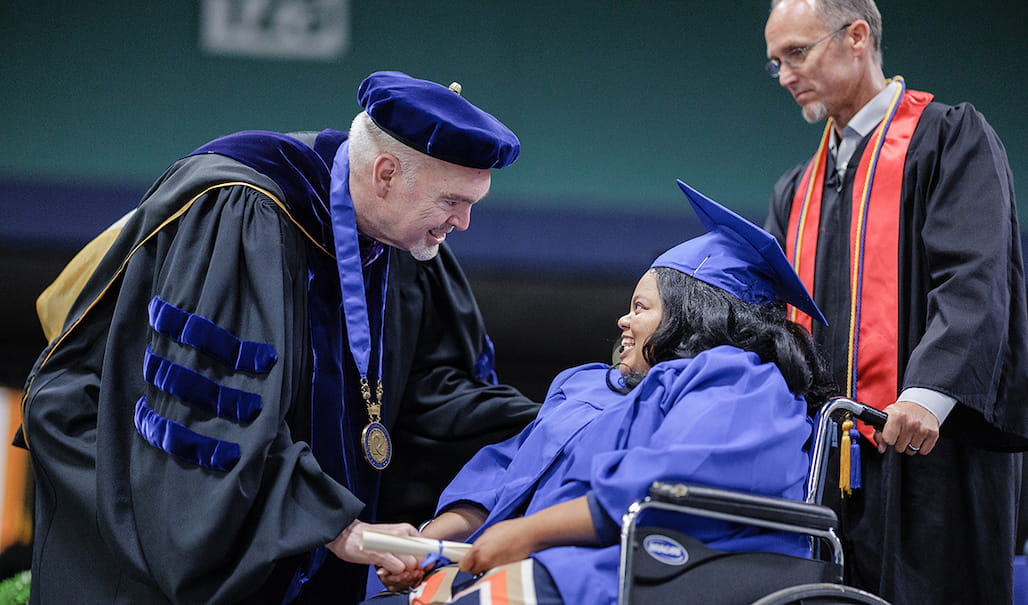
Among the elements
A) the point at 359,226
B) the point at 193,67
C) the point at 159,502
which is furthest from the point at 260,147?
the point at 193,67

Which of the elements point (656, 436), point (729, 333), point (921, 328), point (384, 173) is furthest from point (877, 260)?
point (384, 173)

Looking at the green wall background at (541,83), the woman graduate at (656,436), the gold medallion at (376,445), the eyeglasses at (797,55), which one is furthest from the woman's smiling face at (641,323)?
the green wall background at (541,83)

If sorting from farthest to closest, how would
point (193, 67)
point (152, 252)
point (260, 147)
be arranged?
point (193, 67), point (260, 147), point (152, 252)

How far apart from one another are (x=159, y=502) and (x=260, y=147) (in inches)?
32.7

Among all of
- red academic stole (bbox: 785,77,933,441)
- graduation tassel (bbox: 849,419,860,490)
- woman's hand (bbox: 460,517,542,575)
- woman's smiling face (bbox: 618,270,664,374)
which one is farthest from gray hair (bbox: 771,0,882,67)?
woman's hand (bbox: 460,517,542,575)

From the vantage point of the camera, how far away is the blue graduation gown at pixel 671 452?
1.79 meters

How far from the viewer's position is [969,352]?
2283 mm

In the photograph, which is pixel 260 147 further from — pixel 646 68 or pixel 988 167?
pixel 646 68

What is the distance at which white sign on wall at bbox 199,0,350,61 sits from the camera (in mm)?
4848

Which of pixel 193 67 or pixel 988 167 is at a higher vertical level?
pixel 988 167

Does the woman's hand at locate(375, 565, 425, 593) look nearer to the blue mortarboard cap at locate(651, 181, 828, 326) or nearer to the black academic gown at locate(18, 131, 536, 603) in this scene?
the black academic gown at locate(18, 131, 536, 603)

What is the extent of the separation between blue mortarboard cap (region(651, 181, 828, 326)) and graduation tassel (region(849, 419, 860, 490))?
0.97 feet

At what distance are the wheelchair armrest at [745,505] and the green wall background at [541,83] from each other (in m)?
3.10

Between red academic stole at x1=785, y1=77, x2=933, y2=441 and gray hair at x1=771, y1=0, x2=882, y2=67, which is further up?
gray hair at x1=771, y1=0, x2=882, y2=67
